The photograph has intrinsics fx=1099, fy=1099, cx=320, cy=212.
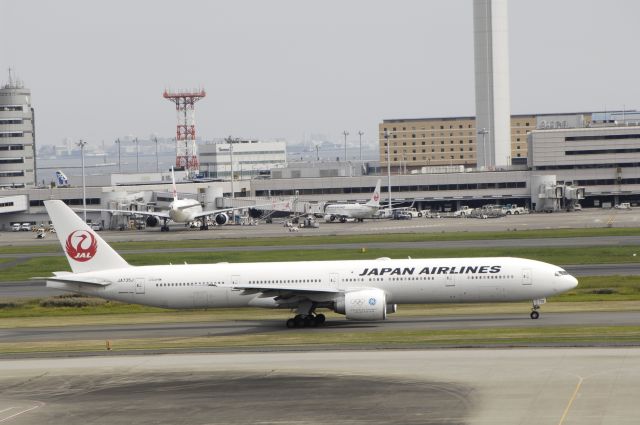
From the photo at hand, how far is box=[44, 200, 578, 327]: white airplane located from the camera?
59.3 meters

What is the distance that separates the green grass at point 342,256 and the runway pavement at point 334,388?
4084cm

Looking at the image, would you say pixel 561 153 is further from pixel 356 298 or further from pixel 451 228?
pixel 356 298

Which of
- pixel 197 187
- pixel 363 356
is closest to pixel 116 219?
pixel 197 187

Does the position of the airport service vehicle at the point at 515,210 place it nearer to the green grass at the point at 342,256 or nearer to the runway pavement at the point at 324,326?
the green grass at the point at 342,256

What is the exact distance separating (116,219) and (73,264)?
341 ft

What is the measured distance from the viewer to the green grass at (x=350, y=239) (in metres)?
110

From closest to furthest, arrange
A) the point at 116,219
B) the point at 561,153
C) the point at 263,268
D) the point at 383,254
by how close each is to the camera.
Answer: the point at 263,268 → the point at 383,254 → the point at 116,219 → the point at 561,153

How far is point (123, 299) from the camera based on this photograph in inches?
2486

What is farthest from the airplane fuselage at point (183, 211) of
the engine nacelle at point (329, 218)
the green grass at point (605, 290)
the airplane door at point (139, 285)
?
the airplane door at point (139, 285)

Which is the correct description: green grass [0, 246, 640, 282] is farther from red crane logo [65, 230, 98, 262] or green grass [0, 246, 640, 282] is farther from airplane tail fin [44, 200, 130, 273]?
red crane logo [65, 230, 98, 262]

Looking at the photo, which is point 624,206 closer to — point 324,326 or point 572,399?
point 324,326

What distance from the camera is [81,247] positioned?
63719 mm

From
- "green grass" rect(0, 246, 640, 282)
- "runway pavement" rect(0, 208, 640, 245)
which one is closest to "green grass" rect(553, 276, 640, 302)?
"green grass" rect(0, 246, 640, 282)

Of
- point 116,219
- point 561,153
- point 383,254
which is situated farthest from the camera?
point 561,153
